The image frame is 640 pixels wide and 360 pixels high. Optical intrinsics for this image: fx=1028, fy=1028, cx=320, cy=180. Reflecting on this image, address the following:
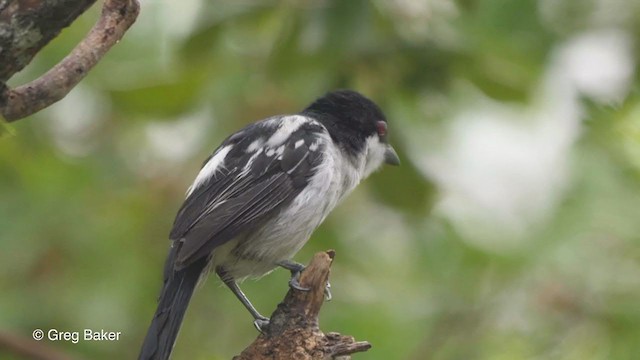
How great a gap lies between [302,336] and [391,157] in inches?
68.5

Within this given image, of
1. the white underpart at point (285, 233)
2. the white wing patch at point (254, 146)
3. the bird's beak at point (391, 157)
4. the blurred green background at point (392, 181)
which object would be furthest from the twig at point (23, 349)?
the bird's beak at point (391, 157)

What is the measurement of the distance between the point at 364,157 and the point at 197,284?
1.34 metres

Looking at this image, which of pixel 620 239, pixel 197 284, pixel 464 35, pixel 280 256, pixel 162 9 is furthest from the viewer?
pixel 162 9

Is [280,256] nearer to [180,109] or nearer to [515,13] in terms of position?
[180,109]

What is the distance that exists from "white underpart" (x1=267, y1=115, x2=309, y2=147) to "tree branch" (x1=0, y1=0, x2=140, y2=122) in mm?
1298

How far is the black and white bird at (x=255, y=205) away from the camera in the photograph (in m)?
4.20

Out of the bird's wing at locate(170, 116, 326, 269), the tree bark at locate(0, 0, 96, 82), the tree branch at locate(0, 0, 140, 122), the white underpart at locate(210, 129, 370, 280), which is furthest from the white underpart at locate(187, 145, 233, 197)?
the tree bark at locate(0, 0, 96, 82)

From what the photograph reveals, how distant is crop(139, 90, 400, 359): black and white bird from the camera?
4195 mm

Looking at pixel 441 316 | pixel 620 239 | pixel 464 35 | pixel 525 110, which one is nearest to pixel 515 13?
pixel 464 35

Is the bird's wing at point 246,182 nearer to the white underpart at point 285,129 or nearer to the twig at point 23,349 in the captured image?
the white underpart at point 285,129

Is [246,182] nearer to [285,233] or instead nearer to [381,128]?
[285,233]

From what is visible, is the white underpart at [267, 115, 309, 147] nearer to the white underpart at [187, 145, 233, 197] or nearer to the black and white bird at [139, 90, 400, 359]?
the black and white bird at [139, 90, 400, 359]

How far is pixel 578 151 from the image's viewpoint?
17.9 feet

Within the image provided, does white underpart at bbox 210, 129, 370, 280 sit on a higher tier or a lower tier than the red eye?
lower
